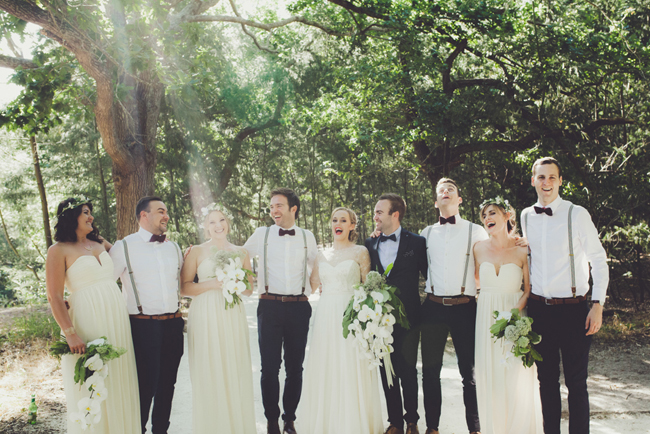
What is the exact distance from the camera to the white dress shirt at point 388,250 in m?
4.07

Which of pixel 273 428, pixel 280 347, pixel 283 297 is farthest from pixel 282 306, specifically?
pixel 273 428

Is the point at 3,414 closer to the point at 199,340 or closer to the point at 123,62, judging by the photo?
the point at 199,340

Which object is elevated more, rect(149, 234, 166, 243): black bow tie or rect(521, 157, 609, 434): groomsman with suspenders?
rect(149, 234, 166, 243): black bow tie

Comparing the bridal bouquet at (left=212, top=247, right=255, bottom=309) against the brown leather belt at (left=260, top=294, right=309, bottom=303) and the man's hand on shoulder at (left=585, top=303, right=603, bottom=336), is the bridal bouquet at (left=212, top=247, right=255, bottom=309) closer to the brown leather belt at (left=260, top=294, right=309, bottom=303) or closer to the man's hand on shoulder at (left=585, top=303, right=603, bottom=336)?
the brown leather belt at (left=260, top=294, right=309, bottom=303)

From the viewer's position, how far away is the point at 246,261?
408 cm

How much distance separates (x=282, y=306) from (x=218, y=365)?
0.74 meters

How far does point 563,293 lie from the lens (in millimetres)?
3572

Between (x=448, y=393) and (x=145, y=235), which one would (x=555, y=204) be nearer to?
(x=448, y=393)

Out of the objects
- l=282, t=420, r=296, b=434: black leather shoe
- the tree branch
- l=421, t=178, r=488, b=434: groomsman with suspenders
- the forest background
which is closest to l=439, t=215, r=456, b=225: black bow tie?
l=421, t=178, r=488, b=434: groomsman with suspenders

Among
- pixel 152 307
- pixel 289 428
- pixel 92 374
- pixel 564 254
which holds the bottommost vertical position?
pixel 289 428

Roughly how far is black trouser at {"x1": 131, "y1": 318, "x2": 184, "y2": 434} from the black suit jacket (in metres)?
1.89

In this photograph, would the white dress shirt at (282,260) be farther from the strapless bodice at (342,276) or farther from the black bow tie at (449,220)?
the black bow tie at (449,220)

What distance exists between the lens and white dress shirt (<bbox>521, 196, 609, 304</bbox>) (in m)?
3.52

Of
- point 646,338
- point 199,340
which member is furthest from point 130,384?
point 646,338
